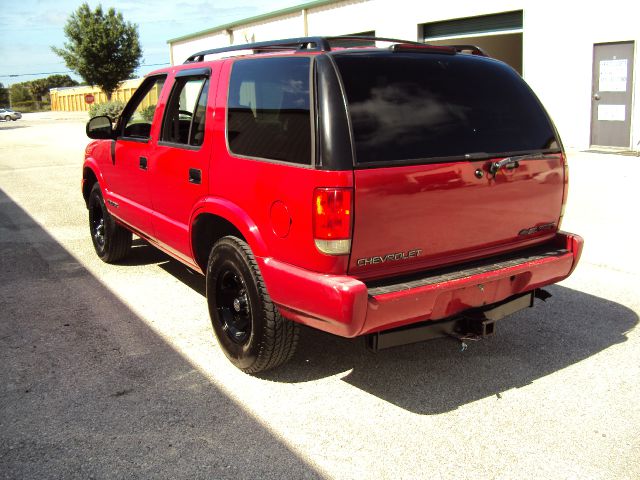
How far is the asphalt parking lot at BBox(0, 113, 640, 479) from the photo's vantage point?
3051 mm

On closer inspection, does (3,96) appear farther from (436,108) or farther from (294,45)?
(436,108)

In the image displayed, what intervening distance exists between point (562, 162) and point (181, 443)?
8.90ft

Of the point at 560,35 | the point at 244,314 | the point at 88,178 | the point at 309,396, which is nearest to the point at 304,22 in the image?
the point at 560,35

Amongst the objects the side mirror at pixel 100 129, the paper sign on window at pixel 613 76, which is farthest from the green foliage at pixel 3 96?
the side mirror at pixel 100 129

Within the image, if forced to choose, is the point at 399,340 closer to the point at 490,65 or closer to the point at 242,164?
the point at 242,164

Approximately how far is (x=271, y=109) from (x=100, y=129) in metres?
2.62

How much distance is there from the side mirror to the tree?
146 ft

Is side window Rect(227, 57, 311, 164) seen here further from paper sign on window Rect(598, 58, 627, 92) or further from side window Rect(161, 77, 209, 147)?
paper sign on window Rect(598, 58, 627, 92)

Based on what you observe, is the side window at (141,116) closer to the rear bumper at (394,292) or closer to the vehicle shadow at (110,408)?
the vehicle shadow at (110,408)

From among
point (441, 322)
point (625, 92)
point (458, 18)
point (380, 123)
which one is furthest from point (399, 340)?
point (458, 18)

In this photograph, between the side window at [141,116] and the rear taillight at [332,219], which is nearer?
the rear taillight at [332,219]

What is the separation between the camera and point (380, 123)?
131 inches

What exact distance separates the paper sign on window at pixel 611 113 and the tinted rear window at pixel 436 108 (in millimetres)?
12151

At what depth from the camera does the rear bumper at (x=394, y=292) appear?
3131 mm
